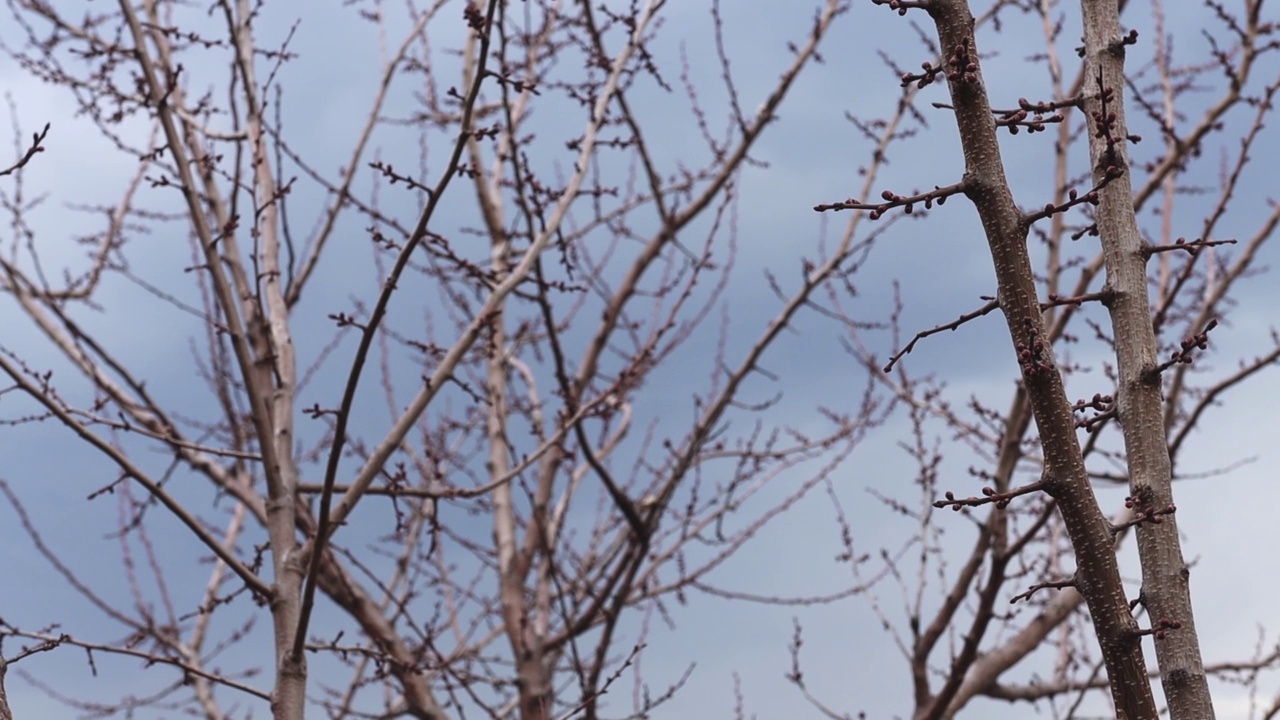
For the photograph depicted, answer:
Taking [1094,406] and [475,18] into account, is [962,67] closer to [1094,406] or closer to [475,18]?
[1094,406]

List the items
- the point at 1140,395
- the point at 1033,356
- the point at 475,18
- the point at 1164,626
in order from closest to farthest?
the point at 1033,356 → the point at 1164,626 → the point at 1140,395 → the point at 475,18

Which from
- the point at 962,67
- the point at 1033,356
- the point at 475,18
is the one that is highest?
the point at 475,18

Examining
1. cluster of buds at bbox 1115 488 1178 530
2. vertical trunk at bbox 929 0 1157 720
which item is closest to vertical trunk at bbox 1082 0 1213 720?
cluster of buds at bbox 1115 488 1178 530

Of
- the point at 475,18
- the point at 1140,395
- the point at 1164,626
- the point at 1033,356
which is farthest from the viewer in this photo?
the point at 475,18

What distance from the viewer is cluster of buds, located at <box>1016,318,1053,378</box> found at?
163 cm

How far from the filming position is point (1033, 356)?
1.63 meters

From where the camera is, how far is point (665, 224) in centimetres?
674

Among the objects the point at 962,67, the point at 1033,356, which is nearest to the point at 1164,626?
the point at 1033,356

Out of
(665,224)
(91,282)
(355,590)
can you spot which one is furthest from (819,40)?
(91,282)

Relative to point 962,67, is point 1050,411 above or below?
below

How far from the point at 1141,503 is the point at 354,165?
463 cm

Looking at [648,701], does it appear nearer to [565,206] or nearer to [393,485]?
[393,485]

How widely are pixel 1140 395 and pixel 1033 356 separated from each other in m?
0.44

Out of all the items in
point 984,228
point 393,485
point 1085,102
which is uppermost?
point 393,485
